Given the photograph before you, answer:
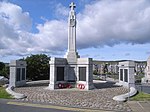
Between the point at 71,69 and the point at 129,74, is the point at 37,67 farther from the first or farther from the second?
Answer: the point at 129,74

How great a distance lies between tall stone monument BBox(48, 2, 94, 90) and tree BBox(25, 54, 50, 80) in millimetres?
18372

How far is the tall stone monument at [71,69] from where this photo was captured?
29.0 m

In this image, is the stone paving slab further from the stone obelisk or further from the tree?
the tree

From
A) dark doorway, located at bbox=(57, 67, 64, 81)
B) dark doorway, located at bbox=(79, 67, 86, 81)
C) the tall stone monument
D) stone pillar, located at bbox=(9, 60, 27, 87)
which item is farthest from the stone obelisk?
stone pillar, located at bbox=(9, 60, 27, 87)

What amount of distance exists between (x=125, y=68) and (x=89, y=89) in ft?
22.5

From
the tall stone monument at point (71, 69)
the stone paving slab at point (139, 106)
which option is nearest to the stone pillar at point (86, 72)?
the tall stone monument at point (71, 69)

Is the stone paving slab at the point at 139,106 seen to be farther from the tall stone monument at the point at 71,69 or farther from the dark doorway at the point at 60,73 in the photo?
the dark doorway at the point at 60,73

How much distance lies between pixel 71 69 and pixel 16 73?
7931 millimetres

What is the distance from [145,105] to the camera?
17141 mm

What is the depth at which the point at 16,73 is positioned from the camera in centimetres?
3092

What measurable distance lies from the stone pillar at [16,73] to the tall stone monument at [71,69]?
5184 mm

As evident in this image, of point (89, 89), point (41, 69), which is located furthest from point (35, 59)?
point (89, 89)

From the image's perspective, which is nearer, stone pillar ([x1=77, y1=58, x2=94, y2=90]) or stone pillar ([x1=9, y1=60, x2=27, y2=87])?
stone pillar ([x1=77, y1=58, x2=94, y2=90])

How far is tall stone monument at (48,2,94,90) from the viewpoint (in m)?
29.0
